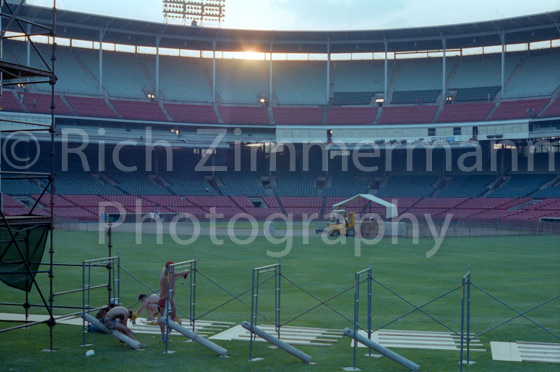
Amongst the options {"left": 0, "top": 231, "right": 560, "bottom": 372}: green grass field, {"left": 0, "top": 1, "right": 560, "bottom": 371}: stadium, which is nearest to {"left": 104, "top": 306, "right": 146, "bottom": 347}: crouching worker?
{"left": 0, "top": 231, "right": 560, "bottom": 372}: green grass field

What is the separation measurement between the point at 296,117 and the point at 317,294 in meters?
59.3

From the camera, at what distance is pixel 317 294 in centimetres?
2089

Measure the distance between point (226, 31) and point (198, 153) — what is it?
16.0m

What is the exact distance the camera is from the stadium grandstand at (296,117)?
69375mm

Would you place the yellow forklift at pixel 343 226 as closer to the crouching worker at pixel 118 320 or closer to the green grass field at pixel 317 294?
the green grass field at pixel 317 294

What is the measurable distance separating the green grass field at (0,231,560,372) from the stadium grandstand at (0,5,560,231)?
2932cm

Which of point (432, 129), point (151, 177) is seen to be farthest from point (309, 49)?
point (151, 177)

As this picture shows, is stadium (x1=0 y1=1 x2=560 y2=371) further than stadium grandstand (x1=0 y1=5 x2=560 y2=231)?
No

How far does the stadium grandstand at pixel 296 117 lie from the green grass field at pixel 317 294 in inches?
1154

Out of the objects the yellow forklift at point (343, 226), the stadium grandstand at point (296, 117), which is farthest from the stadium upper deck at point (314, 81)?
the yellow forklift at point (343, 226)

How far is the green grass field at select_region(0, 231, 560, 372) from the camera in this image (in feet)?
42.0

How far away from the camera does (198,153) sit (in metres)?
79.6

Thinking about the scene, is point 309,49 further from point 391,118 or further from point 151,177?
point 151,177

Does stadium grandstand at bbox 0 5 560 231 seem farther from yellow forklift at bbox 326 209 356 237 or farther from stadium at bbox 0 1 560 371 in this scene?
yellow forklift at bbox 326 209 356 237
